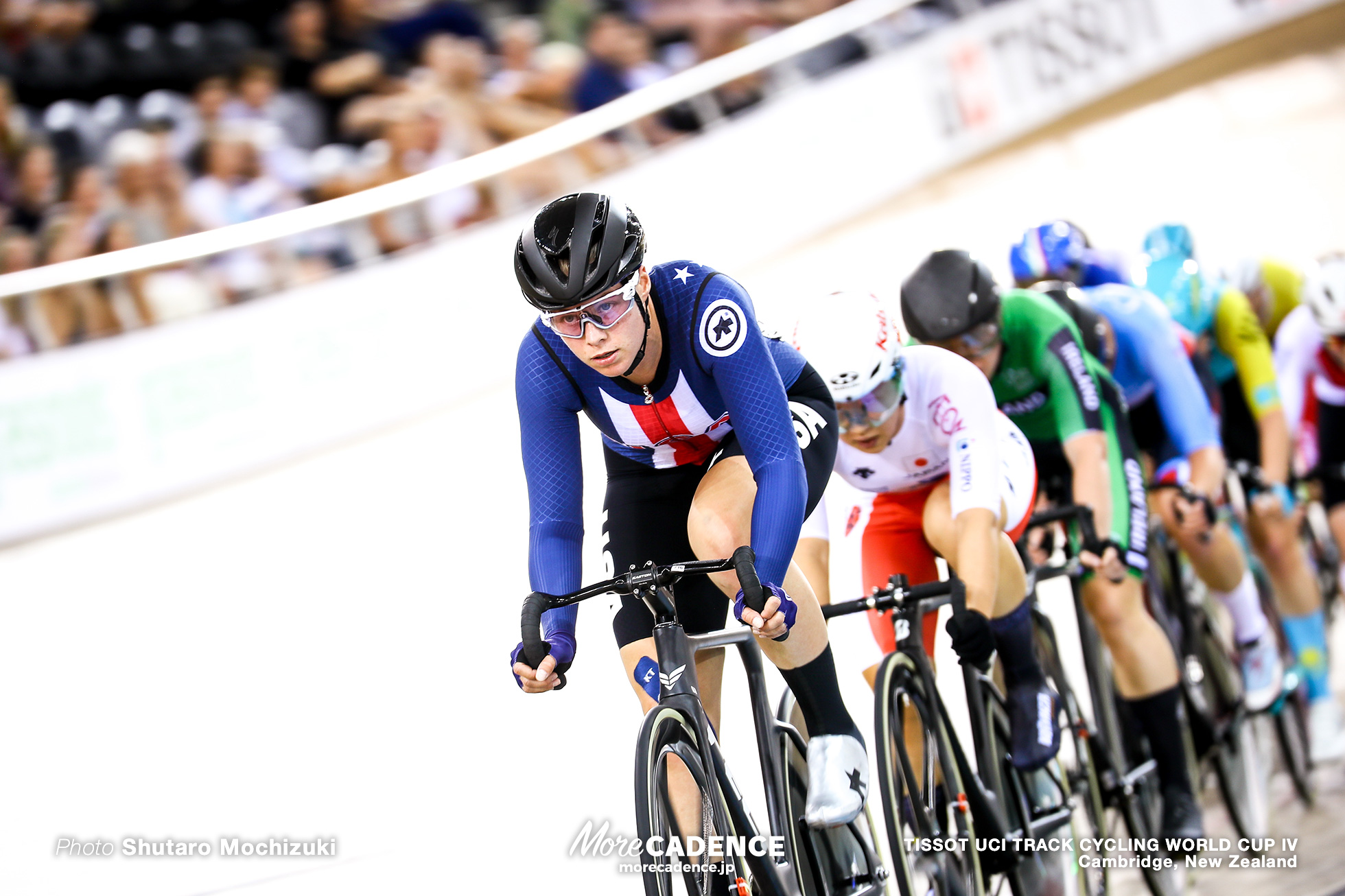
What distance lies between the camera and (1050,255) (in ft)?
17.4

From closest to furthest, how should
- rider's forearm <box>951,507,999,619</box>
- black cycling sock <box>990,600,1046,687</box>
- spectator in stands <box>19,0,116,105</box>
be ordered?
rider's forearm <box>951,507,999,619</box>
black cycling sock <box>990,600,1046,687</box>
spectator in stands <box>19,0,116,105</box>

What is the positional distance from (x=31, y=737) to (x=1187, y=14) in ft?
36.0

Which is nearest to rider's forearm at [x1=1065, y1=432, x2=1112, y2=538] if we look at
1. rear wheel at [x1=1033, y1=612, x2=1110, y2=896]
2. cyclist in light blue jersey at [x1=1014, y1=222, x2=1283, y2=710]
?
rear wheel at [x1=1033, y1=612, x2=1110, y2=896]

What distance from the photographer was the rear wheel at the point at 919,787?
312 cm

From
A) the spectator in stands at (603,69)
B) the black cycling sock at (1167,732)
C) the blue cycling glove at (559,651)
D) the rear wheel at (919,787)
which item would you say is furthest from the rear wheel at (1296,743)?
the spectator in stands at (603,69)

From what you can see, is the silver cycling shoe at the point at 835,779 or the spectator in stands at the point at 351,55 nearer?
the silver cycling shoe at the point at 835,779

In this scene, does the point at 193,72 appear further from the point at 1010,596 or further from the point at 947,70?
the point at 1010,596

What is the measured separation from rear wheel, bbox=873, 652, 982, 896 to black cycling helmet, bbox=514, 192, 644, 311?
1251 mm

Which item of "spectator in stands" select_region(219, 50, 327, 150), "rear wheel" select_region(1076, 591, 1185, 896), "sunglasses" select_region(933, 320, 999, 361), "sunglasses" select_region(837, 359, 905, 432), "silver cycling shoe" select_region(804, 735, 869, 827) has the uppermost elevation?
"spectator in stands" select_region(219, 50, 327, 150)

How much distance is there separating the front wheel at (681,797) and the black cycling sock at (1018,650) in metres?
1.37

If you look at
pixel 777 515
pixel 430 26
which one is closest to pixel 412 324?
pixel 430 26

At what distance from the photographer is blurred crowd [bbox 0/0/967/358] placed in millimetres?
8359

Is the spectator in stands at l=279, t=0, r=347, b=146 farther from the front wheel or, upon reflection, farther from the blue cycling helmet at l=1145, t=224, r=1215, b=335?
the front wheel

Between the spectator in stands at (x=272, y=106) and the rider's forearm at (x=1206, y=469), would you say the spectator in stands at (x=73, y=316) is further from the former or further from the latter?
the rider's forearm at (x=1206, y=469)
